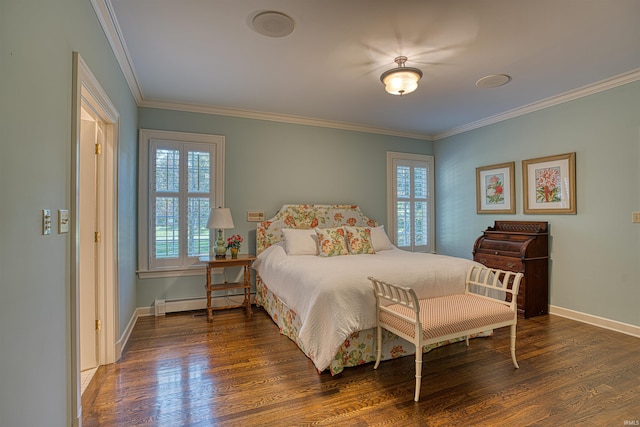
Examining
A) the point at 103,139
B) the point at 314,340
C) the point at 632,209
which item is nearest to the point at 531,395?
the point at 314,340

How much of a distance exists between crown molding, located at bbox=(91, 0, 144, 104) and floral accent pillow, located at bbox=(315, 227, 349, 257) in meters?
2.51

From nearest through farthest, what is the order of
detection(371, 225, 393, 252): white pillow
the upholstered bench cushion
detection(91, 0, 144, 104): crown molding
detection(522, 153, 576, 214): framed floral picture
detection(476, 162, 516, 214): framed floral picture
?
detection(91, 0, 144, 104): crown molding
the upholstered bench cushion
detection(522, 153, 576, 214): framed floral picture
detection(371, 225, 393, 252): white pillow
detection(476, 162, 516, 214): framed floral picture

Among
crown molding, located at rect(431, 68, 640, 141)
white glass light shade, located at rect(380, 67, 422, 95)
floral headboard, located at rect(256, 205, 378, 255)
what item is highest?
crown molding, located at rect(431, 68, 640, 141)

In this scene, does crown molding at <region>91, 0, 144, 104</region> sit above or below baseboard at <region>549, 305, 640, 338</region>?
above

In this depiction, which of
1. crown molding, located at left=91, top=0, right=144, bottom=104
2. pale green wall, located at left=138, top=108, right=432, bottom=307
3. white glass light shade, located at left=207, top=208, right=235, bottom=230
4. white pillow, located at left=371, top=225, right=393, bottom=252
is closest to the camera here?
crown molding, located at left=91, top=0, right=144, bottom=104

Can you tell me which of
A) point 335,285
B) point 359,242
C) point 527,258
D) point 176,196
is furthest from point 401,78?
point 176,196

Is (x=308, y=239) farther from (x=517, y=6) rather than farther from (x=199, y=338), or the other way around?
(x=517, y=6)

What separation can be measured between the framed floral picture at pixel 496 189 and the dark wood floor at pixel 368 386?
1831 mm

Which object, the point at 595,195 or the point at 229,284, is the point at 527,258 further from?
the point at 229,284

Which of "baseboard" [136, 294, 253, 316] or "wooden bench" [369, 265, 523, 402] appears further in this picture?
"baseboard" [136, 294, 253, 316]

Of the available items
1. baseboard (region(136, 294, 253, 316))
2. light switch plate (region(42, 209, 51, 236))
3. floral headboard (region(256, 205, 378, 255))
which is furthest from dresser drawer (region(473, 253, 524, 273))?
light switch plate (region(42, 209, 51, 236))

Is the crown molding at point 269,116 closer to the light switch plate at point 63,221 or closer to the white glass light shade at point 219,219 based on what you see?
the white glass light shade at point 219,219

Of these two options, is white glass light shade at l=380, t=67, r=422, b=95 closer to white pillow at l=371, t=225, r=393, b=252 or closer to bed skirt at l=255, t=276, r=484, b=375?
white pillow at l=371, t=225, r=393, b=252

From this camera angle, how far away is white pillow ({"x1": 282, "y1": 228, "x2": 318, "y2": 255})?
12.3 ft
